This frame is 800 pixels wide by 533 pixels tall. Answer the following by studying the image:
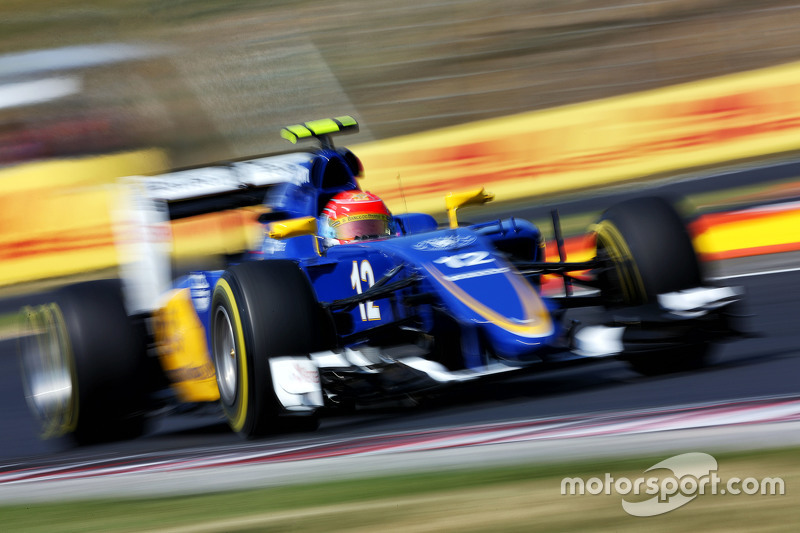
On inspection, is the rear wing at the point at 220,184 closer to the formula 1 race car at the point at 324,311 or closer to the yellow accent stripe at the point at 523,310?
the formula 1 race car at the point at 324,311

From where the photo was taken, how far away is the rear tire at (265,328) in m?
5.48

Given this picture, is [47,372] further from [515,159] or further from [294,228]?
[515,159]

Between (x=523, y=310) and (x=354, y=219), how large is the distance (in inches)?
64.8

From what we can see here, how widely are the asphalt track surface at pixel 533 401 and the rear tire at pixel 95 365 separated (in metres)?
0.13

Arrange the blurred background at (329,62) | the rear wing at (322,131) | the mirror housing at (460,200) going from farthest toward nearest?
1. the blurred background at (329,62)
2. the rear wing at (322,131)
3. the mirror housing at (460,200)

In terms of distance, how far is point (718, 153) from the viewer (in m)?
14.5

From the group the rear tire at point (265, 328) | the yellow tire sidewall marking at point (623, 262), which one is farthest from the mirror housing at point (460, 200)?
the rear tire at point (265, 328)

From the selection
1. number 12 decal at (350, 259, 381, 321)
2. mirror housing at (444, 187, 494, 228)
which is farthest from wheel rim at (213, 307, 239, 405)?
mirror housing at (444, 187, 494, 228)

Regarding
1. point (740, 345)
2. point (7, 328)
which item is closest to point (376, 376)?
point (740, 345)

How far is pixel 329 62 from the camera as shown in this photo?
21.6 m

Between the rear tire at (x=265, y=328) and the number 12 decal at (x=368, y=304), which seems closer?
the rear tire at (x=265, y=328)

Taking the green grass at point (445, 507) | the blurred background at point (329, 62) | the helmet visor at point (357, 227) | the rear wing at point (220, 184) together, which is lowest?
the green grass at point (445, 507)

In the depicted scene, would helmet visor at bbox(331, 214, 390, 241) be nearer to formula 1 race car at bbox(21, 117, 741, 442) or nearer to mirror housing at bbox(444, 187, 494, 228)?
formula 1 race car at bbox(21, 117, 741, 442)

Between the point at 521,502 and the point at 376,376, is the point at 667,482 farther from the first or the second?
the point at 376,376
